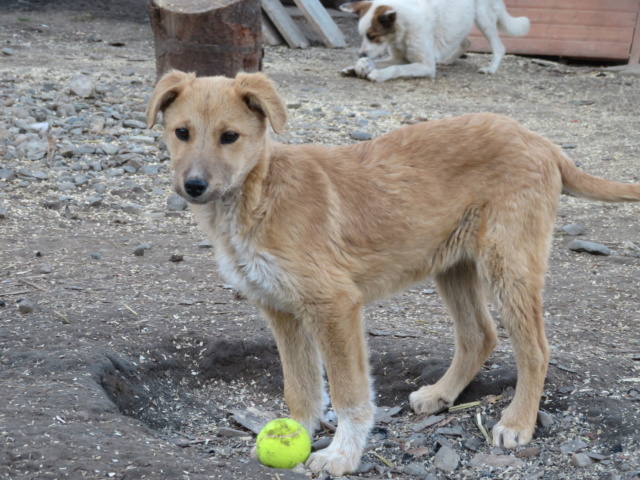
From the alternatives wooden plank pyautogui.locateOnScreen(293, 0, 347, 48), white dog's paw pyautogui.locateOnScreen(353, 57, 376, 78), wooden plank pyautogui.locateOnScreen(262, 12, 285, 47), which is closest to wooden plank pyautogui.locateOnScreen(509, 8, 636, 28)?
wooden plank pyautogui.locateOnScreen(293, 0, 347, 48)

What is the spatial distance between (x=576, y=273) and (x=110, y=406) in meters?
3.82

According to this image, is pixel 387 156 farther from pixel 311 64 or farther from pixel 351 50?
pixel 351 50

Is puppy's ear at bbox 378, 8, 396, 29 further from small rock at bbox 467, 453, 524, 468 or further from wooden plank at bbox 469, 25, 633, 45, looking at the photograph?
small rock at bbox 467, 453, 524, 468

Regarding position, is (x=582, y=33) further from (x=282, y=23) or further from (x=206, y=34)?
(x=206, y=34)

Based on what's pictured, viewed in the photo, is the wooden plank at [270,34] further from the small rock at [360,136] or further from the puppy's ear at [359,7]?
the small rock at [360,136]

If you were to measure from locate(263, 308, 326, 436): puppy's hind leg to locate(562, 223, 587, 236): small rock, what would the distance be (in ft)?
11.6

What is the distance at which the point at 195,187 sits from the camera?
3.62m

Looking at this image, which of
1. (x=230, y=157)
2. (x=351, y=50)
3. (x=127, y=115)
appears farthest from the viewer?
(x=351, y=50)

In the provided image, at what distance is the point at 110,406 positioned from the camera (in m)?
3.96

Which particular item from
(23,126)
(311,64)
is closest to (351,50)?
(311,64)

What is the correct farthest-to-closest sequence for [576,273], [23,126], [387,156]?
[23,126] < [576,273] < [387,156]

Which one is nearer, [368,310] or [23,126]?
[368,310]

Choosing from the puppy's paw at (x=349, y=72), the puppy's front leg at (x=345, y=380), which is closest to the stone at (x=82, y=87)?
the puppy's paw at (x=349, y=72)

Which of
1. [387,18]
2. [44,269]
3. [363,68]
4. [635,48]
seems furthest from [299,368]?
[635,48]
